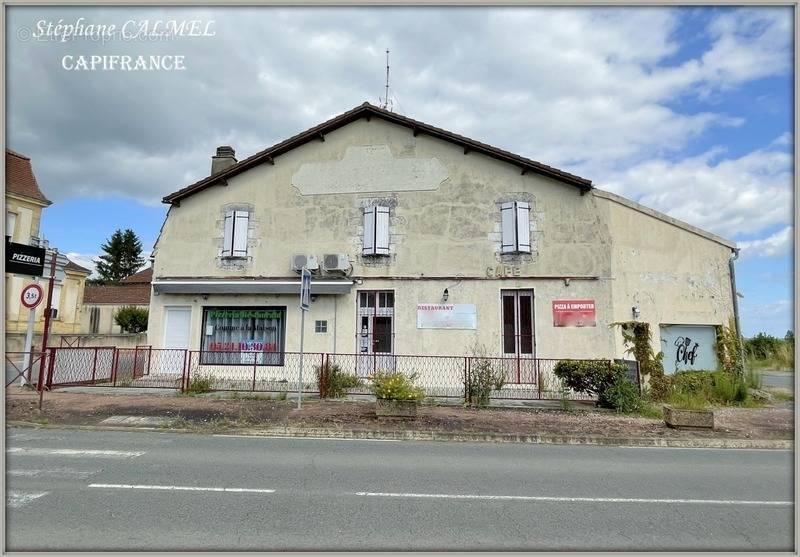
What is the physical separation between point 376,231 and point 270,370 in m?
5.49

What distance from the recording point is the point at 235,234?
54.7 feet

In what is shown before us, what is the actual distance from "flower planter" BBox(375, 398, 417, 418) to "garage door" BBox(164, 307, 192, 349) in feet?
29.2

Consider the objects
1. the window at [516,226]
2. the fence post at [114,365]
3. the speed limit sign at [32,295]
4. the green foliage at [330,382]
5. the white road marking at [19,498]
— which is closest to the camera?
the white road marking at [19,498]

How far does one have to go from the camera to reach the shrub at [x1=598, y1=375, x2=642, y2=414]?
454 inches

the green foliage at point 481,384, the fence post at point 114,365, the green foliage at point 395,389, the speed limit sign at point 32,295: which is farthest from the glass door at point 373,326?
the speed limit sign at point 32,295

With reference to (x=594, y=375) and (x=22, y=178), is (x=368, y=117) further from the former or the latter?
(x=22, y=178)

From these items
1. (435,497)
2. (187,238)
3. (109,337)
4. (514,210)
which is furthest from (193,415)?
(109,337)

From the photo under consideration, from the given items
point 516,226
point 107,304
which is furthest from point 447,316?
point 107,304

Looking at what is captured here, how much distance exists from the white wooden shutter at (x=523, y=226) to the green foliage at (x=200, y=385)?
387 inches

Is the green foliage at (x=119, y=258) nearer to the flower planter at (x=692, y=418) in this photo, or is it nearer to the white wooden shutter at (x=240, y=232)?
the white wooden shutter at (x=240, y=232)

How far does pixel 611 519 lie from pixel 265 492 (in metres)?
3.62

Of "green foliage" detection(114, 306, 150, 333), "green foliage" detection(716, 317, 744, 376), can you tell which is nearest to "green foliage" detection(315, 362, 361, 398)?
"green foliage" detection(716, 317, 744, 376)

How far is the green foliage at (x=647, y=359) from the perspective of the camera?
14.0m

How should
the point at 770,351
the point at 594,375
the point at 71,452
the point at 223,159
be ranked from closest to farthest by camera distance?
the point at 71,452, the point at 594,375, the point at 223,159, the point at 770,351
